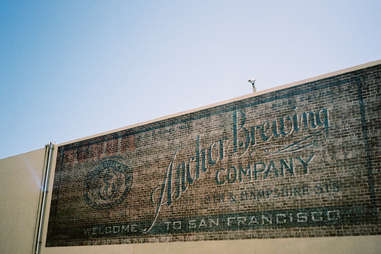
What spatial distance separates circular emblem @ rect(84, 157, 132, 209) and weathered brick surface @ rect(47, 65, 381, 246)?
37 mm

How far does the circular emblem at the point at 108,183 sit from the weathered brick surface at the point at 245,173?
4 cm

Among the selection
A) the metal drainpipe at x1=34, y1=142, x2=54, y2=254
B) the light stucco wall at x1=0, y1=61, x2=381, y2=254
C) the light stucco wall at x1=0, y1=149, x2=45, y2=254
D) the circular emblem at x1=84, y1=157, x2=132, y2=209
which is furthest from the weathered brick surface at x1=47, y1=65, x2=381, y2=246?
the light stucco wall at x1=0, y1=149, x2=45, y2=254

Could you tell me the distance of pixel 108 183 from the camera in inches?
540

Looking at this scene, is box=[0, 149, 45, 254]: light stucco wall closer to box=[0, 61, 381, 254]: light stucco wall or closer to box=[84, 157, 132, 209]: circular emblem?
box=[0, 61, 381, 254]: light stucco wall

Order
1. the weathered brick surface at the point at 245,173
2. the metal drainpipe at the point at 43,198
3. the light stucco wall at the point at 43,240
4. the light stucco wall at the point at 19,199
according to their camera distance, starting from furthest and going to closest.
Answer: the light stucco wall at the point at 19,199 < the metal drainpipe at the point at 43,198 < the weathered brick surface at the point at 245,173 < the light stucco wall at the point at 43,240

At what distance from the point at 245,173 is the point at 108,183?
205 inches

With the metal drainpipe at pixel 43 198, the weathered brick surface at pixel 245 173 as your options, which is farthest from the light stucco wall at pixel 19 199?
the weathered brick surface at pixel 245 173

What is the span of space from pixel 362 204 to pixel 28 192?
41.2 ft

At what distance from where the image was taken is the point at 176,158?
12.4 metres

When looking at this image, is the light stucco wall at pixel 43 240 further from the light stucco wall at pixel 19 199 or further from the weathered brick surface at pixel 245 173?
the weathered brick surface at pixel 245 173

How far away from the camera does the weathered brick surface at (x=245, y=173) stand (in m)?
9.36

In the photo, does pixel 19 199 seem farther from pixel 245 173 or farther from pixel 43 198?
pixel 245 173

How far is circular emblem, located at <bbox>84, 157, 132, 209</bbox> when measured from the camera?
13.3m

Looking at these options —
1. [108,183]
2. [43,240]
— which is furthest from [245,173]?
[43,240]
